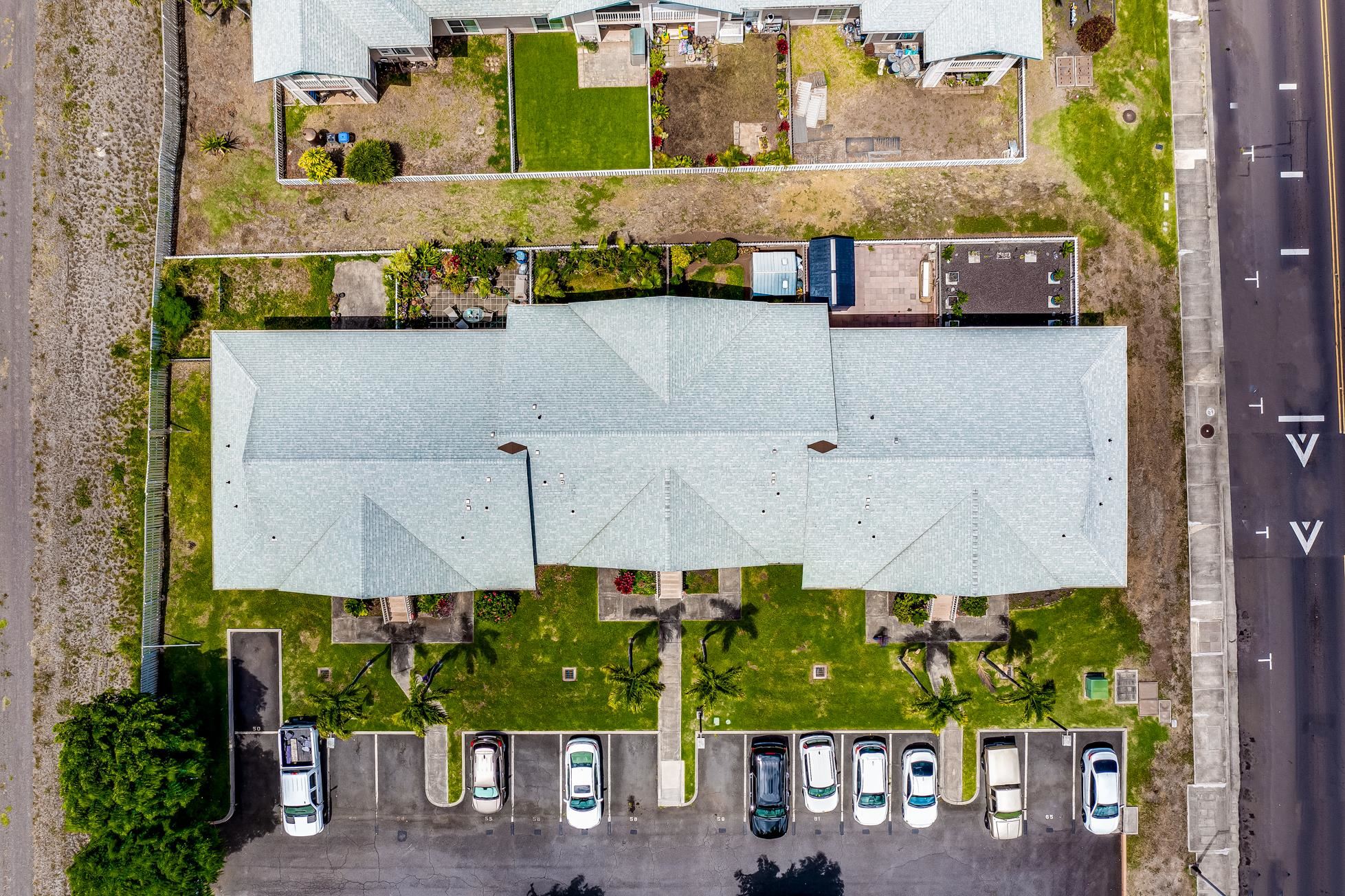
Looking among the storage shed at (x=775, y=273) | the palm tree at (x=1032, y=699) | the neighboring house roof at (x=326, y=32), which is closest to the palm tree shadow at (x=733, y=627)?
the palm tree at (x=1032, y=699)

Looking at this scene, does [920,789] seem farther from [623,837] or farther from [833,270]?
[833,270]

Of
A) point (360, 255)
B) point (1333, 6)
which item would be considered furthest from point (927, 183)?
point (360, 255)

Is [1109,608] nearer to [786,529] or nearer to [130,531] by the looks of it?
[786,529]

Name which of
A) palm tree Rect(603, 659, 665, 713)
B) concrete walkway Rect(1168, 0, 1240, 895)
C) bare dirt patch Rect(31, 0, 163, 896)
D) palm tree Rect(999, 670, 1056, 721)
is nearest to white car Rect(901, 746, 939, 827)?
palm tree Rect(999, 670, 1056, 721)

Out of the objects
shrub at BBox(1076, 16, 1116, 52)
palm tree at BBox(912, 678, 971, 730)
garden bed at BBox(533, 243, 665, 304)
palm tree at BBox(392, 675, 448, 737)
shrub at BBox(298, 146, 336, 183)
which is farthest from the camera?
shrub at BBox(1076, 16, 1116, 52)

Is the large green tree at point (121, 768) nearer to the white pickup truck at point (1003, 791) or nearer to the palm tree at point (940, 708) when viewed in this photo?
the palm tree at point (940, 708)

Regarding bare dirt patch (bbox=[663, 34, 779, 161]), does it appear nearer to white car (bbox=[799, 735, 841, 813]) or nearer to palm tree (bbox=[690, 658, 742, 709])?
palm tree (bbox=[690, 658, 742, 709])
